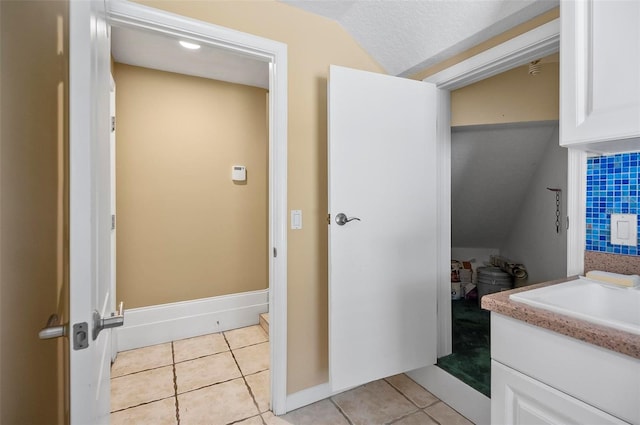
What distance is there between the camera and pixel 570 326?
78 centimetres

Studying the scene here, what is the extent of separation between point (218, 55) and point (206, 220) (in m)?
1.37

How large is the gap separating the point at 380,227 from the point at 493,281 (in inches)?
80.9

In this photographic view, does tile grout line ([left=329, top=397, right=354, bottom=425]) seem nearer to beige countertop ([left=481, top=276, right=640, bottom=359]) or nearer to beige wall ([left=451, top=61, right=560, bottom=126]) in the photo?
beige countertop ([left=481, top=276, right=640, bottom=359])

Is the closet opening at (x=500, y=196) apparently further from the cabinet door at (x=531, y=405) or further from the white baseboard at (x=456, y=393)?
the cabinet door at (x=531, y=405)

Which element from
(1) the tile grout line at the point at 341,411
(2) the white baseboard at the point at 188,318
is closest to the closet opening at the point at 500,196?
(1) the tile grout line at the point at 341,411

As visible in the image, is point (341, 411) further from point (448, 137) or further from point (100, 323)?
point (448, 137)

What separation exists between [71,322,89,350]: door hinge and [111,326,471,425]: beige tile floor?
1350 mm

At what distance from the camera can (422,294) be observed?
1913 millimetres

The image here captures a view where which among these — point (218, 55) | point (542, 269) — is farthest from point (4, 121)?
point (542, 269)

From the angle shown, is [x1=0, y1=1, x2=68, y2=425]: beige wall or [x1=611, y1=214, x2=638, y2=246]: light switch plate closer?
[x1=0, y1=1, x2=68, y2=425]: beige wall

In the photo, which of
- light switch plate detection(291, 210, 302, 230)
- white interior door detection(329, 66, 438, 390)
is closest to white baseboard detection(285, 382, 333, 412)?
white interior door detection(329, 66, 438, 390)

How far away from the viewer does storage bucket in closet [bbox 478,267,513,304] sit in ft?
10.2

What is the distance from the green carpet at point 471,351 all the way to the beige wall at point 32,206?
6.24ft

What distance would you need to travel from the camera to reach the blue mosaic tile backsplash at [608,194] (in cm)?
115
